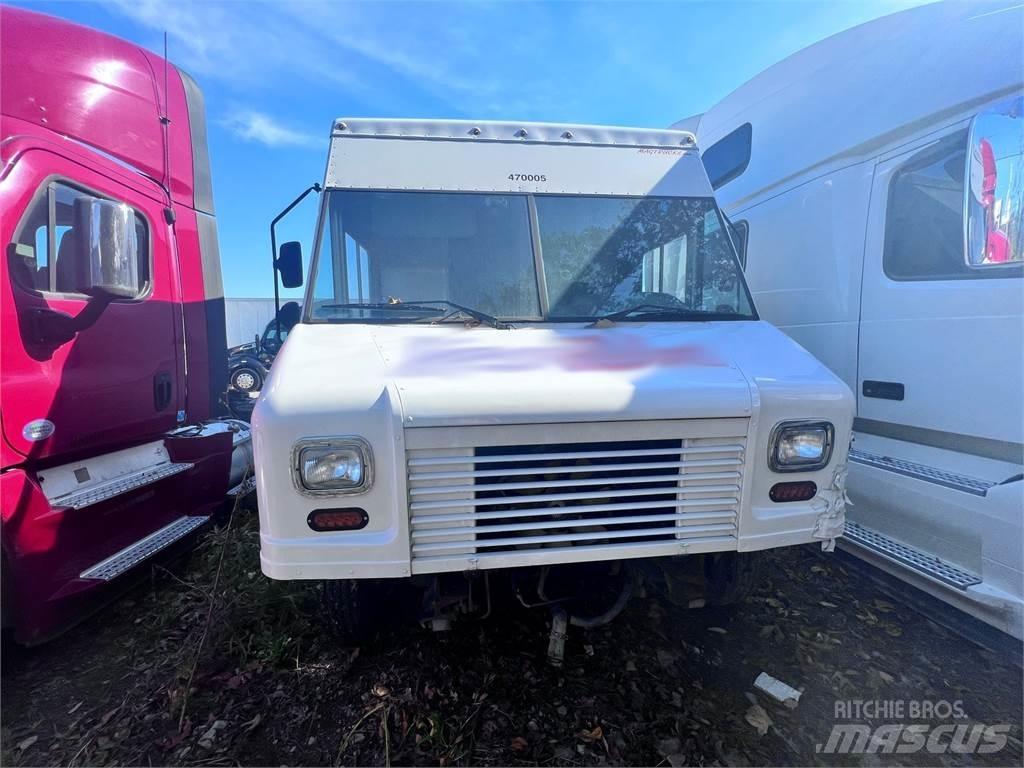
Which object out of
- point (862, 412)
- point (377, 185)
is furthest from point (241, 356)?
point (862, 412)

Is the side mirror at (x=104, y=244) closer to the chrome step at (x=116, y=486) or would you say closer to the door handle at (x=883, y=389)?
the chrome step at (x=116, y=486)

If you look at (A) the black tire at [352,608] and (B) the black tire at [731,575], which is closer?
(A) the black tire at [352,608]

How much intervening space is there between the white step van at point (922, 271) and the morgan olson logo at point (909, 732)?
492 millimetres

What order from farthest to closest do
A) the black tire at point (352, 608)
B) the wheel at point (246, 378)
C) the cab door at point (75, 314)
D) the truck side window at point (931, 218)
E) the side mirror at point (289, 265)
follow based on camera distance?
1. the wheel at point (246, 378)
2. the side mirror at point (289, 265)
3. the truck side window at point (931, 218)
4. the cab door at point (75, 314)
5. the black tire at point (352, 608)

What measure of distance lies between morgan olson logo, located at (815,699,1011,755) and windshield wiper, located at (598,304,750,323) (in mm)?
2033

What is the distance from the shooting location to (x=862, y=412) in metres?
3.58

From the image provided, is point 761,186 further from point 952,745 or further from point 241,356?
point 241,356

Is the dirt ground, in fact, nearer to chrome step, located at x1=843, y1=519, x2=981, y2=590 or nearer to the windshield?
chrome step, located at x1=843, y1=519, x2=981, y2=590

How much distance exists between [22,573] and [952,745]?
4.38 metres

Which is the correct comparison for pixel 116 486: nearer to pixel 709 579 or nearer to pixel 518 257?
pixel 518 257

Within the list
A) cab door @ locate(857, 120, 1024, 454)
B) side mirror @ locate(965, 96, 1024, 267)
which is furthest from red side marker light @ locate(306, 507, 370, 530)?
side mirror @ locate(965, 96, 1024, 267)

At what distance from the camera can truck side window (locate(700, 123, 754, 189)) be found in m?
4.83

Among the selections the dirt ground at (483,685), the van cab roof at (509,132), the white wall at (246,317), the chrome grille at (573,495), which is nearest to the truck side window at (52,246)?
the van cab roof at (509,132)

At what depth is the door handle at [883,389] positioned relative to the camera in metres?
3.31
